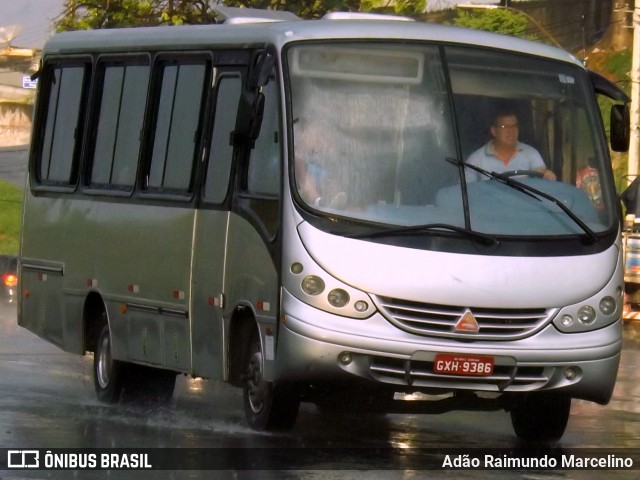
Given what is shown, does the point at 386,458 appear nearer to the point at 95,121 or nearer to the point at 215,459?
the point at 215,459

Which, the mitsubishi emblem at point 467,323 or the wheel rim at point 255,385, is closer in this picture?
the mitsubishi emblem at point 467,323

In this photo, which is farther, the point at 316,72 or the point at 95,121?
the point at 95,121

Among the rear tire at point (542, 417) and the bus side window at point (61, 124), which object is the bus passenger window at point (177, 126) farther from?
the rear tire at point (542, 417)

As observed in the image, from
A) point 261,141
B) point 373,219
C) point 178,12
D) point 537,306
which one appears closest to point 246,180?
point 261,141

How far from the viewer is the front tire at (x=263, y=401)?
10.7 meters

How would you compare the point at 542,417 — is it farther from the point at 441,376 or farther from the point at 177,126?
the point at 177,126

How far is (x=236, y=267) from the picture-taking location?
11.1 metres

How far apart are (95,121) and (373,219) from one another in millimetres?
4312

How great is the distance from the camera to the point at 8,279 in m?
28.4

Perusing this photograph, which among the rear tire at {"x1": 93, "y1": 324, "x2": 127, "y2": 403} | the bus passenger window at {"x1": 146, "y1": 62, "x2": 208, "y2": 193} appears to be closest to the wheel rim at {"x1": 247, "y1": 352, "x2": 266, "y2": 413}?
the bus passenger window at {"x1": 146, "y1": 62, "x2": 208, "y2": 193}

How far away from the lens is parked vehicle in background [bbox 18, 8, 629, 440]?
10.1 meters

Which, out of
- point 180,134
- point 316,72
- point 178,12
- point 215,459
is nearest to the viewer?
point 215,459

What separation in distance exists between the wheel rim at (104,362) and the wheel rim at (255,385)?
2629 mm

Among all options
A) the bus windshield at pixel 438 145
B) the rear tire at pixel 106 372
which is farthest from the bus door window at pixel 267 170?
the rear tire at pixel 106 372
